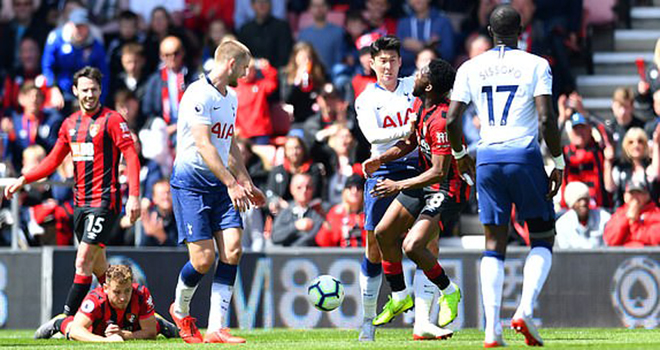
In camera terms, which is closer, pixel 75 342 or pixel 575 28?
pixel 75 342

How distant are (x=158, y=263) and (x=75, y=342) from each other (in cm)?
313

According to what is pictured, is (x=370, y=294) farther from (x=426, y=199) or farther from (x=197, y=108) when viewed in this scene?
(x=197, y=108)

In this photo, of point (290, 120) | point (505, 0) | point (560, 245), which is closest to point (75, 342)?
point (560, 245)

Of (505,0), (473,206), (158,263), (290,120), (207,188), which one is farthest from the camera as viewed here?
(505,0)

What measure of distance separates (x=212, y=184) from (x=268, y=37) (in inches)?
335

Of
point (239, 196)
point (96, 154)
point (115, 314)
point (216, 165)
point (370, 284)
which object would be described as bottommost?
point (115, 314)

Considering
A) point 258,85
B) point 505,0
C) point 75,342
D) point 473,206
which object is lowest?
point 75,342

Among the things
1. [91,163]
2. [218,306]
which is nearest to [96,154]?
[91,163]

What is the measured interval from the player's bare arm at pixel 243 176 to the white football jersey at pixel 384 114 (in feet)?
3.28

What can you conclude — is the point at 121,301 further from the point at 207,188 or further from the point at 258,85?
the point at 258,85

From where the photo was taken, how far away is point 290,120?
61.6ft

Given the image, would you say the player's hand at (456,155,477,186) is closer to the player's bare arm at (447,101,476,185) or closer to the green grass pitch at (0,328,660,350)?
the player's bare arm at (447,101,476,185)

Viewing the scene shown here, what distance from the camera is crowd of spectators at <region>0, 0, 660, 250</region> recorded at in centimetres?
1652

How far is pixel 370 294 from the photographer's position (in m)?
11.4
